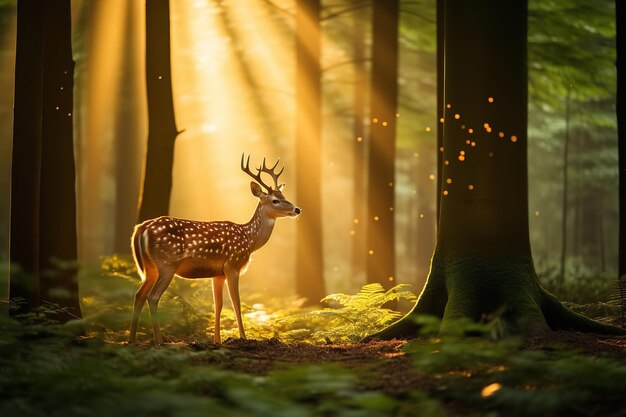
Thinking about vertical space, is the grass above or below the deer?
below

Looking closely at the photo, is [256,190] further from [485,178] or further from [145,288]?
[485,178]

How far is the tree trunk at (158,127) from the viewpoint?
1245 centimetres

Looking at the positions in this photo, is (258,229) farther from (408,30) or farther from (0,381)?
(408,30)

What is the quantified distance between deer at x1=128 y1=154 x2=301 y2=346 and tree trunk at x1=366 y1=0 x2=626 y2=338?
199 cm

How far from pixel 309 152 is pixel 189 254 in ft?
28.9

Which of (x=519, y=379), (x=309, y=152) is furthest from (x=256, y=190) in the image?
(x=309, y=152)

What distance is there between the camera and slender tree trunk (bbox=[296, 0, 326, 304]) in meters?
17.4

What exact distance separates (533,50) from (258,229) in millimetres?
10261

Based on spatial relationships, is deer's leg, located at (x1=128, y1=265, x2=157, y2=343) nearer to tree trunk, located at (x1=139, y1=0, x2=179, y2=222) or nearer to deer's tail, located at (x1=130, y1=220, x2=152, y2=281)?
deer's tail, located at (x1=130, y1=220, x2=152, y2=281)

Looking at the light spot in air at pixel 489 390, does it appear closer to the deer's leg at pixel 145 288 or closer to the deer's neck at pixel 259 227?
the deer's leg at pixel 145 288

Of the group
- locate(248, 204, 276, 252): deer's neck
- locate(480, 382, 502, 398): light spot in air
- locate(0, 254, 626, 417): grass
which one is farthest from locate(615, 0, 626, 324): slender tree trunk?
locate(480, 382, 502, 398): light spot in air

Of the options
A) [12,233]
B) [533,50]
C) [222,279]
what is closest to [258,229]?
[222,279]

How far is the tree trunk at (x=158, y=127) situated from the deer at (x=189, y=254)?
2957 mm

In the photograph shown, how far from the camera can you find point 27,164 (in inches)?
336
